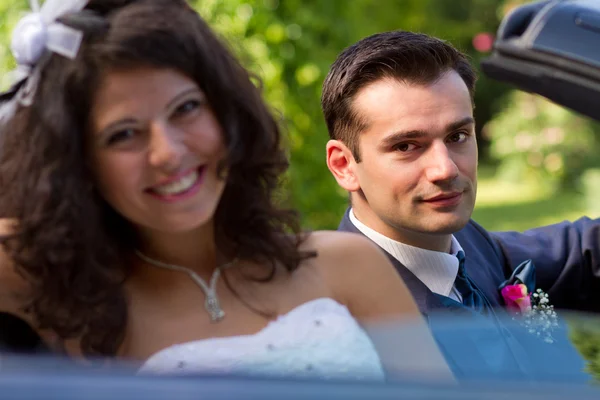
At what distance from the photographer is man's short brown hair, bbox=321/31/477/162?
2373 mm

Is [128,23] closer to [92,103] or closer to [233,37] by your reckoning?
[92,103]

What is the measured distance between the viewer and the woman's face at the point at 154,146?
1713 mm

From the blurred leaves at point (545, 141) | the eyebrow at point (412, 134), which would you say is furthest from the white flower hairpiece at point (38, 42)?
the blurred leaves at point (545, 141)

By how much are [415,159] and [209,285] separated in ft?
2.17

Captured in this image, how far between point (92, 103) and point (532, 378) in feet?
2.97

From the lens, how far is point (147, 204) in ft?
5.77

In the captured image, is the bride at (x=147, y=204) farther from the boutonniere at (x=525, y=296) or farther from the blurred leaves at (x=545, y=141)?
the blurred leaves at (x=545, y=141)

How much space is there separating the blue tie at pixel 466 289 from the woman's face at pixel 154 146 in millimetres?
811

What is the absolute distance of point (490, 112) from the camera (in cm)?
1464

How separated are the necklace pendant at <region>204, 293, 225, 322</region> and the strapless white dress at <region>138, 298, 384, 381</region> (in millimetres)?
59

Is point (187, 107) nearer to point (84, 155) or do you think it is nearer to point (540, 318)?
point (84, 155)

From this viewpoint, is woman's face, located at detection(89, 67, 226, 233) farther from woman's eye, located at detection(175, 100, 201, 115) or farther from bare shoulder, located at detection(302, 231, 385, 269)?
bare shoulder, located at detection(302, 231, 385, 269)

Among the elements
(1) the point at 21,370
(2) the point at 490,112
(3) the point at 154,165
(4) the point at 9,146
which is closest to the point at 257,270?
(3) the point at 154,165

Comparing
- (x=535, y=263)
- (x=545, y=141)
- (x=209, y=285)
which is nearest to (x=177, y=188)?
(x=209, y=285)
